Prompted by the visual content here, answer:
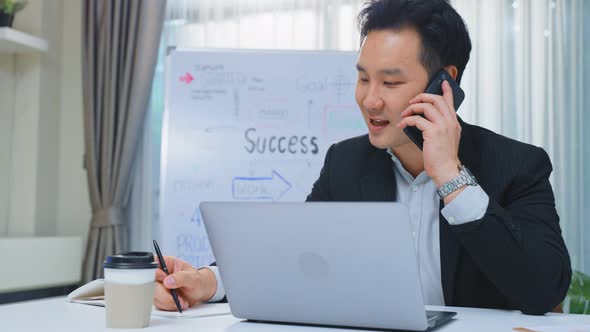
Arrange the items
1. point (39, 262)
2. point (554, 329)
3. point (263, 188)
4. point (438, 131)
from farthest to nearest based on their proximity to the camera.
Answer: point (39, 262) → point (263, 188) → point (438, 131) → point (554, 329)

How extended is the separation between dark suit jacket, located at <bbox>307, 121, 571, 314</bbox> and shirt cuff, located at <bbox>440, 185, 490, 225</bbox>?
Result: 0.04 ft

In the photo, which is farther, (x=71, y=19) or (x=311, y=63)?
(x=71, y=19)

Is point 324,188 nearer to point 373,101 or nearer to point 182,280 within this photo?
point 373,101

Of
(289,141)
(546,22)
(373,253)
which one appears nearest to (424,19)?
(373,253)

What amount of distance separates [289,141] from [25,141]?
1.57 m

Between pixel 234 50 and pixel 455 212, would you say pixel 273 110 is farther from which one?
pixel 455 212

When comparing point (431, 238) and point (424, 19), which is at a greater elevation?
point (424, 19)

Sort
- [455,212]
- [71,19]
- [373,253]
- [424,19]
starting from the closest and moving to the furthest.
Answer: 1. [373,253]
2. [455,212]
3. [424,19]
4. [71,19]

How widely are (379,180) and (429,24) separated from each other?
15.6 inches

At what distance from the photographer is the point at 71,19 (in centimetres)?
389

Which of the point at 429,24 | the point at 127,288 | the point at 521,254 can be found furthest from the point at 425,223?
the point at 127,288

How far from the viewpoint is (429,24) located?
160 cm

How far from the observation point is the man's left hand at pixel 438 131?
1300 millimetres

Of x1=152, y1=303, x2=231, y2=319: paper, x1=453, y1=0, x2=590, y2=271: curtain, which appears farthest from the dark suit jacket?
x1=453, y1=0, x2=590, y2=271: curtain
